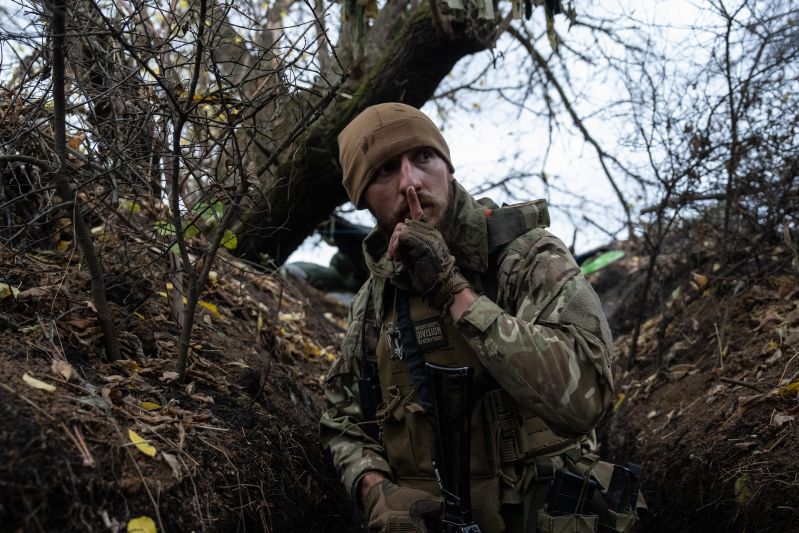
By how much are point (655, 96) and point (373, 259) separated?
2.68 meters

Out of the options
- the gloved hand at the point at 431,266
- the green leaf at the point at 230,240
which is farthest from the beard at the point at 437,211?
the green leaf at the point at 230,240

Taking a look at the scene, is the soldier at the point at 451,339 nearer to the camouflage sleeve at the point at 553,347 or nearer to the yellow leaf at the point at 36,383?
the camouflage sleeve at the point at 553,347

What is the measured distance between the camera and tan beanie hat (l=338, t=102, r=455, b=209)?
3.26 metres

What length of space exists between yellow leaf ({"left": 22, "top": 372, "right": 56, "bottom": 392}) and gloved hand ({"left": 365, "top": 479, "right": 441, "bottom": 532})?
139 cm

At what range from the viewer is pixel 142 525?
2.12m

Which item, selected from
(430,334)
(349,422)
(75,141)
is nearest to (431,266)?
(430,334)


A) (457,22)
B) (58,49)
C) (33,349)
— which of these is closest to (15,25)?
(58,49)

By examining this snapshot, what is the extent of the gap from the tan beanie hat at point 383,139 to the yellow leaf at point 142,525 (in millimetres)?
1798

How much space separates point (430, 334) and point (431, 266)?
15.6 inches

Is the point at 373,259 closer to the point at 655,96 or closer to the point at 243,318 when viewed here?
the point at 243,318

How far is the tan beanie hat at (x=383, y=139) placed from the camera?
3256 mm

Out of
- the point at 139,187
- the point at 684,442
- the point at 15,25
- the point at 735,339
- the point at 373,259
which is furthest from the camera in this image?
the point at 735,339

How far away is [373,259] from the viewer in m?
3.54

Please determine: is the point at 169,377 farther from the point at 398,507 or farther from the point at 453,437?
the point at 453,437
